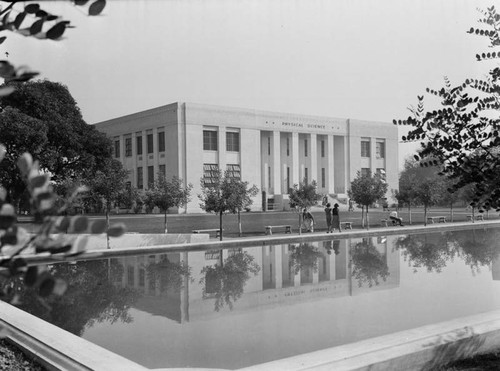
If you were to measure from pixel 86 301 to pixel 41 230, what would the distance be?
371 inches

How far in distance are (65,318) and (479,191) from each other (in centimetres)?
676

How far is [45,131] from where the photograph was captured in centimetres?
2423

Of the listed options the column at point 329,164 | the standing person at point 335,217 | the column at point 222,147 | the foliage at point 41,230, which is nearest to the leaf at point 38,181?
the foliage at point 41,230

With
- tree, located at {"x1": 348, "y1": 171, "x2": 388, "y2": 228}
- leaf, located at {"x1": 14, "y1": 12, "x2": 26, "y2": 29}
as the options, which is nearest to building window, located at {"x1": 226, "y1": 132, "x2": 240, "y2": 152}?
tree, located at {"x1": 348, "y1": 171, "x2": 388, "y2": 228}

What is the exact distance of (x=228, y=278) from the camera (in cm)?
1258

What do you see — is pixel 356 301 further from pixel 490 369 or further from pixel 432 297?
pixel 490 369

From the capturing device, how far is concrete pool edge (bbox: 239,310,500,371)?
464 cm

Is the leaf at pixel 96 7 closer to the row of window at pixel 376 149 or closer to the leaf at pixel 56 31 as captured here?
the leaf at pixel 56 31

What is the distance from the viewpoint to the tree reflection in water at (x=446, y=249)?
14841 mm

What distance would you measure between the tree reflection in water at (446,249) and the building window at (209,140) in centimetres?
2727

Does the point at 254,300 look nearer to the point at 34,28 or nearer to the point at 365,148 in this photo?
the point at 34,28

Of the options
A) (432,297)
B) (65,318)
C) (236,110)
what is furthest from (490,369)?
(236,110)

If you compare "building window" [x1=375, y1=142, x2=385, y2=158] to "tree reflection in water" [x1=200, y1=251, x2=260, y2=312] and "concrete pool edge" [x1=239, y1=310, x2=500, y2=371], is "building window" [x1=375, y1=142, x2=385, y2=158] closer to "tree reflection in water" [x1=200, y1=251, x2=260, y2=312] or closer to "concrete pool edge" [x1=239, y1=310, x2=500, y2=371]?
"tree reflection in water" [x1=200, y1=251, x2=260, y2=312]

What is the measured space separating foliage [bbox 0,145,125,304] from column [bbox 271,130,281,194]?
5233 cm
